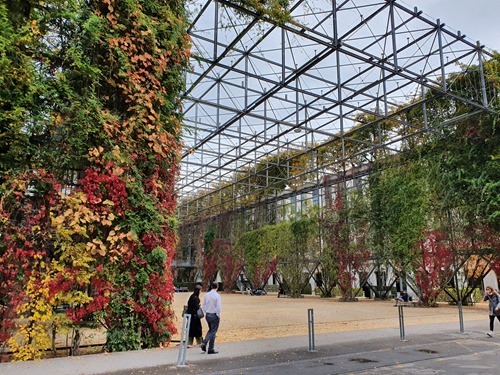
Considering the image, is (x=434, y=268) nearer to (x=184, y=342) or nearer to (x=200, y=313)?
(x=200, y=313)

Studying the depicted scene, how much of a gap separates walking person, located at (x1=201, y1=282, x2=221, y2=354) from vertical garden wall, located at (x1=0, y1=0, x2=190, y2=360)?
0.89 metres

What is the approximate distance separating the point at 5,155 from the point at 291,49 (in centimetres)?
1128

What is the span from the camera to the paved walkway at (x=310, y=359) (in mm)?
5883

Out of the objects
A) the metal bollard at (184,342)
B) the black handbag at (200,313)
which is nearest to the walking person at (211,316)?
the black handbag at (200,313)

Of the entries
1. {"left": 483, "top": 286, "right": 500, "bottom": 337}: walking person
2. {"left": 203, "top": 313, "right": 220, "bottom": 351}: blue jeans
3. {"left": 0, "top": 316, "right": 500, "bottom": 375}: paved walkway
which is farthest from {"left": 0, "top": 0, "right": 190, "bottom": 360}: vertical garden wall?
{"left": 483, "top": 286, "right": 500, "bottom": 337}: walking person

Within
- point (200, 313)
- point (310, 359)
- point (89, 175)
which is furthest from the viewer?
point (200, 313)

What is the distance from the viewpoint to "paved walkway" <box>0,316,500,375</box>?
588cm

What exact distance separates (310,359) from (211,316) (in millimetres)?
1975

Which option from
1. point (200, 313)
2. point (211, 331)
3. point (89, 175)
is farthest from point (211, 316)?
point (89, 175)

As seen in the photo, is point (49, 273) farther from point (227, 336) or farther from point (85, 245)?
point (227, 336)

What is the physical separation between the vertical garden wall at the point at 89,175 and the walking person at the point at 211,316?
0.89 meters

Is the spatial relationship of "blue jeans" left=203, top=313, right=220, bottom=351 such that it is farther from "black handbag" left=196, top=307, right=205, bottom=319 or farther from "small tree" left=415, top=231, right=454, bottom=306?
"small tree" left=415, top=231, right=454, bottom=306

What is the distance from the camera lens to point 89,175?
7.11m

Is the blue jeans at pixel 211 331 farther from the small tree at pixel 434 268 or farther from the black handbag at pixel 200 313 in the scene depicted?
the small tree at pixel 434 268
